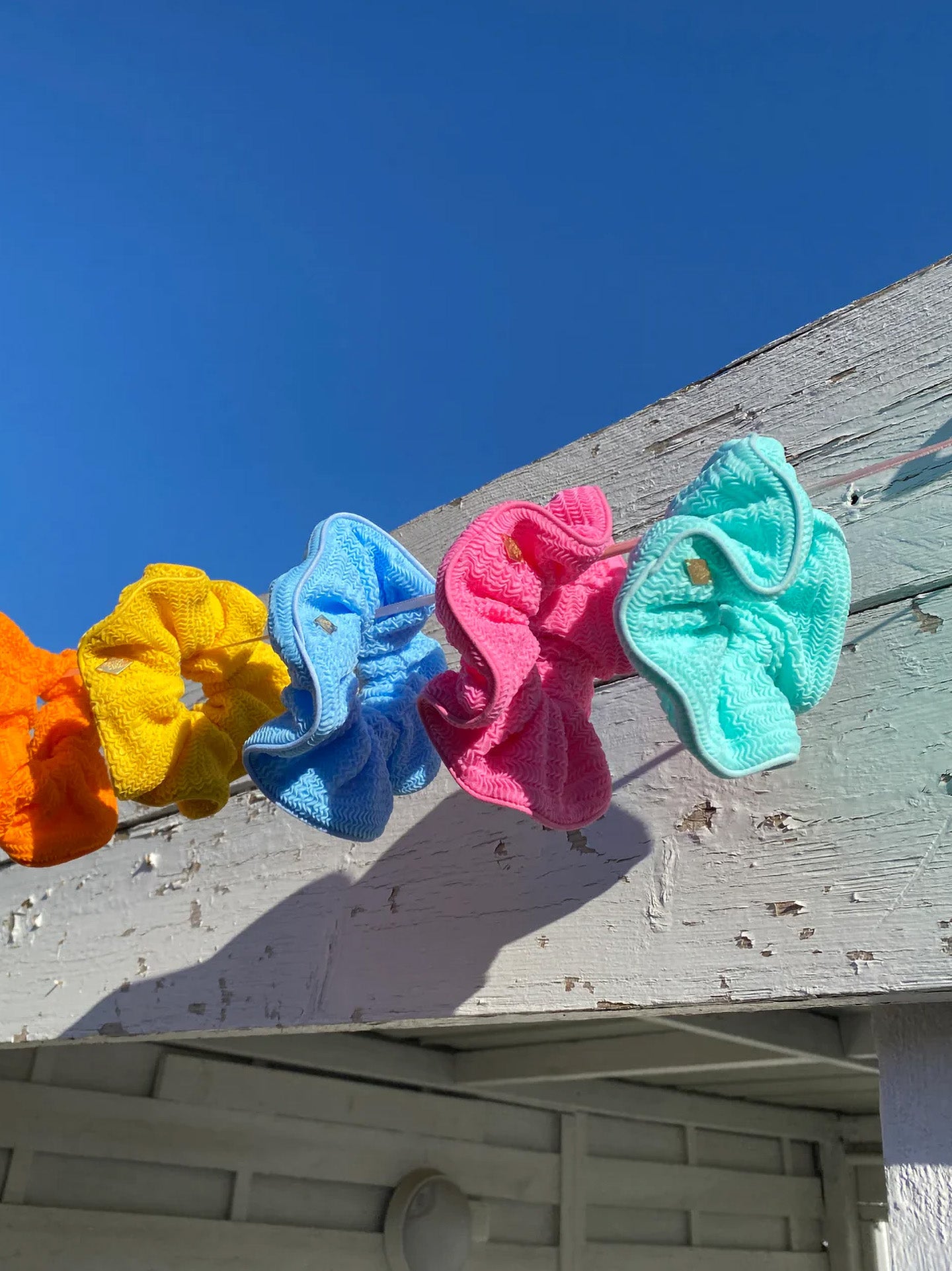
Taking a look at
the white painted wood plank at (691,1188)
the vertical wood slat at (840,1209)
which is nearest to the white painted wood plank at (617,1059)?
the white painted wood plank at (691,1188)

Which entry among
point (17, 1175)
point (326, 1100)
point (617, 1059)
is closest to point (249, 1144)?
point (326, 1100)

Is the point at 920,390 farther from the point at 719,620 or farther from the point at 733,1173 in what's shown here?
the point at 733,1173

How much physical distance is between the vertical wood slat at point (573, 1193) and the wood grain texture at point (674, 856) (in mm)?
1154

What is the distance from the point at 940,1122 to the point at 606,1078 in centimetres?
149

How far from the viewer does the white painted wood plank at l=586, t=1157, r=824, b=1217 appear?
2090 millimetres

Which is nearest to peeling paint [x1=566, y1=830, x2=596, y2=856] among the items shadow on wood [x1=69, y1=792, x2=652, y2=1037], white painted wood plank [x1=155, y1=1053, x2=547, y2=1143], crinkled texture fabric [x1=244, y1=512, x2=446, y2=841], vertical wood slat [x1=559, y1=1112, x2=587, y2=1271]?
shadow on wood [x1=69, y1=792, x2=652, y2=1037]

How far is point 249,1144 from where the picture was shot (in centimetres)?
178

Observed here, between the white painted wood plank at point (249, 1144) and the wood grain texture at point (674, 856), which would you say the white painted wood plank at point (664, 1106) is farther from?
the wood grain texture at point (674, 856)

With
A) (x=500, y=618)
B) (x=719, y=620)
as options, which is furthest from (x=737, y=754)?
(x=500, y=618)

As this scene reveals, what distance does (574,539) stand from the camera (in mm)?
746

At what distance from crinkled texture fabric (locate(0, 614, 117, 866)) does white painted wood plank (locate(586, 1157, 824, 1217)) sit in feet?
5.13

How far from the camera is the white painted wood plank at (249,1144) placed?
1.63m

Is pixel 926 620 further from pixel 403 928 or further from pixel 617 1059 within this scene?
pixel 617 1059

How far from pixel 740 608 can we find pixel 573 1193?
1801mm
